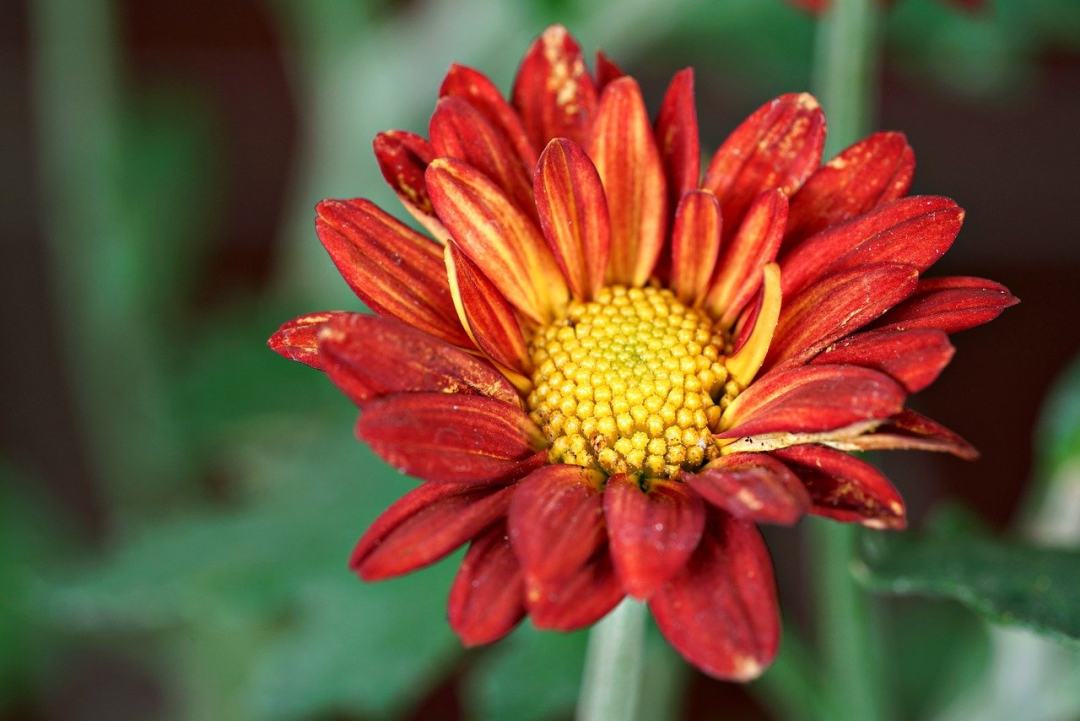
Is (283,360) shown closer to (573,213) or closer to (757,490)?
(573,213)

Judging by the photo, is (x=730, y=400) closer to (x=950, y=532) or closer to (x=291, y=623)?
(x=950, y=532)

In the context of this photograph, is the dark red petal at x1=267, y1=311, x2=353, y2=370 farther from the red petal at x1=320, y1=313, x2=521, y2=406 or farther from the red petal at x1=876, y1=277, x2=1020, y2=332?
the red petal at x1=876, y1=277, x2=1020, y2=332

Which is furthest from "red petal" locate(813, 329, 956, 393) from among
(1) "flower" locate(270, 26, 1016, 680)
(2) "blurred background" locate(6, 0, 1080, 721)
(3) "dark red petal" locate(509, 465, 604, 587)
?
(2) "blurred background" locate(6, 0, 1080, 721)

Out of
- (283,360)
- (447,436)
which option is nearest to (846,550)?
(447,436)

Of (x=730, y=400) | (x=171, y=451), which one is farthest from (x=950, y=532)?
(x=171, y=451)

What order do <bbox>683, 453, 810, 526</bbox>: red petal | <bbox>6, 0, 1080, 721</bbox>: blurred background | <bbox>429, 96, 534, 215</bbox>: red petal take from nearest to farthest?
<bbox>683, 453, 810, 526</bbox>: red petal, <bbox>429, 96, 534, 215</bbox>: red petal, <bbox>6, 0, 1080, 721</bbox>: blurred background

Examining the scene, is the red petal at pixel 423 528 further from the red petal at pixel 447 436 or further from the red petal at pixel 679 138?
the red petal at pixel 679 138

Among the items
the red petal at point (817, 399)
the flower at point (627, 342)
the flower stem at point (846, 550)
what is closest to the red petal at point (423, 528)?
the flower at point (627, 342)
